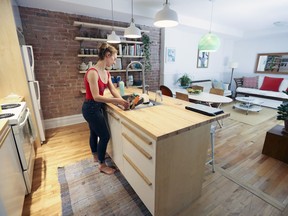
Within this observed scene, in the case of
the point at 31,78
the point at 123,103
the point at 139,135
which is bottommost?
the point at 139,135

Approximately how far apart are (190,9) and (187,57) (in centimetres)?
195

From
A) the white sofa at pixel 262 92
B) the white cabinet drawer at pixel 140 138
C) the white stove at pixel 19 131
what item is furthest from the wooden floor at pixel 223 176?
the white sofa at pixel 262 92

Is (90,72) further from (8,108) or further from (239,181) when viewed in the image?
(239,181)

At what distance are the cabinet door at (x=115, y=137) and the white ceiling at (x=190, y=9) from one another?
7.29ft

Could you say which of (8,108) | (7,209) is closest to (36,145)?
(8,108)

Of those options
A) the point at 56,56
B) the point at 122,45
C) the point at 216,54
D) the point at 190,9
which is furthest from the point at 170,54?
the point at 56,56

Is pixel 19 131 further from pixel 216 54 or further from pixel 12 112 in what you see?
pixel 216 54

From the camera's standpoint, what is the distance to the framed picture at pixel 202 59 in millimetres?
5684

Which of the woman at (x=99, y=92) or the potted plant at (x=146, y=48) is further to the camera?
the potted plant at (x=146, y=48)

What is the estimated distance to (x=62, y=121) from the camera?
11.8 feet

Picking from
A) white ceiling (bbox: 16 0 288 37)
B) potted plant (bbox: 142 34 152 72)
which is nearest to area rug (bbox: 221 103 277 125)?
white ceiling (bbox: 16 0 288 37)

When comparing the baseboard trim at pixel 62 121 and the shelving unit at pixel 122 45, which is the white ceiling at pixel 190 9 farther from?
the baseboard trim at pixel 62 121

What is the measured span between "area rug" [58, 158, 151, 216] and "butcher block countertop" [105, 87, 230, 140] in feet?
2.97

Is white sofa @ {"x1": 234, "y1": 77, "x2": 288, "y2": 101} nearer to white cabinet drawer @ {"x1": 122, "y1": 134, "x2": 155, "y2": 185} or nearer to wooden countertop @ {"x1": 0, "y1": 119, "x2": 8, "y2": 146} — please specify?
white cabinet drawer @ {"x1": 122, "y1": 134, "x2": 155, "y2": 185}
